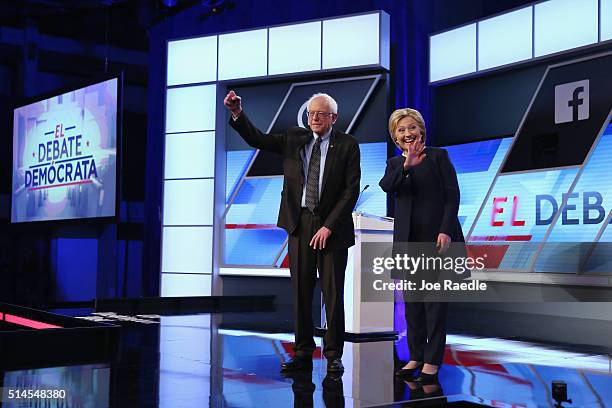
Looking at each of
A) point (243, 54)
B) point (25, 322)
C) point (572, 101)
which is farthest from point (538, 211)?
point (25, 322)

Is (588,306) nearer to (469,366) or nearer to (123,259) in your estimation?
(469,366)

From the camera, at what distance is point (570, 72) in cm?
644

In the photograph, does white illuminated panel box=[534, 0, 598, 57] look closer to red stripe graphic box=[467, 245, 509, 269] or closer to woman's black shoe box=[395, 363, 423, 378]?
red stripe graphic box=[467, 245, 509, 269]

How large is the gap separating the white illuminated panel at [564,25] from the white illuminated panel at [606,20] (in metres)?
0.07

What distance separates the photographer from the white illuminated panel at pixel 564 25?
614 centimetres

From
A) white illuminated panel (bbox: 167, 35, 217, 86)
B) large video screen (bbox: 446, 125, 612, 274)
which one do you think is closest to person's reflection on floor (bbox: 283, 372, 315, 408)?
large video screen (bbox: 446, 125, 612, 274)

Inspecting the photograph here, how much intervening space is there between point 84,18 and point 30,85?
1.29 m

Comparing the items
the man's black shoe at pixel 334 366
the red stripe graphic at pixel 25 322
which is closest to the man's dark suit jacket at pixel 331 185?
the man's black shoe at pixel 334 366

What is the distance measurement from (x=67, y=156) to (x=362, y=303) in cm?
512

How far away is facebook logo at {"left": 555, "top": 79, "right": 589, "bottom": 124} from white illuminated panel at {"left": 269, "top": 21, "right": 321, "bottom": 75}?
2.60 m

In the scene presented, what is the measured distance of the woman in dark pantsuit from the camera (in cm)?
291

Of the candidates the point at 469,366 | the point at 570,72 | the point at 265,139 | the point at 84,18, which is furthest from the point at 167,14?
the point at 469,366

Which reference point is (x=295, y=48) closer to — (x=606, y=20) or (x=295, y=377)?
(x=606, y=20)

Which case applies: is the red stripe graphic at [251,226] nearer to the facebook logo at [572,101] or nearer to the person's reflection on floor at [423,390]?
the facebook logo at [572,101]
